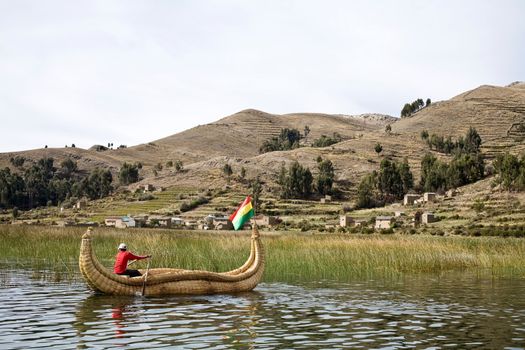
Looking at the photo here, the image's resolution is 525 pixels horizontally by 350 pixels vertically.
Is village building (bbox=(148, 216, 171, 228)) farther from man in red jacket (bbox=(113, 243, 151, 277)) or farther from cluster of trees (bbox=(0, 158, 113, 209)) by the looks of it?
man in red jacket (bbox=(113, 243, 151, 277))

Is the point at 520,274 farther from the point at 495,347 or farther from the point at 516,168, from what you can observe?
the point at 516,168

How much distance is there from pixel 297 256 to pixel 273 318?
49.9 feet

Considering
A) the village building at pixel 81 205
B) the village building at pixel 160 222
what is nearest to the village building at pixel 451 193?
the village building at pixel 160 222

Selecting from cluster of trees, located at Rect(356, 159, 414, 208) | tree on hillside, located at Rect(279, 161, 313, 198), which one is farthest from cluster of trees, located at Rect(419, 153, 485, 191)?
tree on hillside, located at Rect(279, 161, 313, 198)

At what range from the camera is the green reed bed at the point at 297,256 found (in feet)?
98.4

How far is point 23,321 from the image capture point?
1655 cm

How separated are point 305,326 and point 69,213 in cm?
13631

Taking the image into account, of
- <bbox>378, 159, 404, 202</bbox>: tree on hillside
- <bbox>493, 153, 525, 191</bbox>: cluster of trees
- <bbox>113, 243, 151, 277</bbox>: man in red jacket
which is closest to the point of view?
<bbox>113, 243, 151, 277</bbox>: man in red jacket

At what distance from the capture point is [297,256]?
33.0 metres

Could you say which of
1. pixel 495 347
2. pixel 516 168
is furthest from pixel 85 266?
pixel 516 168

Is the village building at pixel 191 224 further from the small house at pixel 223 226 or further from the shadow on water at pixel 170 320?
the shadow on water at pixel 170 320

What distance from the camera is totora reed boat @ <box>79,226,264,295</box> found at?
68.8 ft

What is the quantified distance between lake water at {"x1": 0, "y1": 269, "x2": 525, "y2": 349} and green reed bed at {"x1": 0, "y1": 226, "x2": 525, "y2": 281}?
191 inches

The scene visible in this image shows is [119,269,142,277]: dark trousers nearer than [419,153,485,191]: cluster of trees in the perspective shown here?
Yes
